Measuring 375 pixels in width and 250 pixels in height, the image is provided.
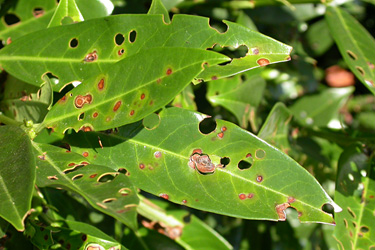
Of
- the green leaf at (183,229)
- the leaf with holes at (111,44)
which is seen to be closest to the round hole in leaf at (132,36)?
the leaf with holes at (111,44)

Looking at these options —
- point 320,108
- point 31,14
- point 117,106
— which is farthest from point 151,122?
point 320,108

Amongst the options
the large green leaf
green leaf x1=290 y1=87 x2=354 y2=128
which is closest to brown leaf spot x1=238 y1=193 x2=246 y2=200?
the large green leaf

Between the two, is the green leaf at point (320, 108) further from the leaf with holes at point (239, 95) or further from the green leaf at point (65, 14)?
the green leaf at point (65, 14)

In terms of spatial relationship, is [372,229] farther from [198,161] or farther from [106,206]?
[106,206]

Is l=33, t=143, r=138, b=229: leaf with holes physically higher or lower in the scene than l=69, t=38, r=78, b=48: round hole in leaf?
lower

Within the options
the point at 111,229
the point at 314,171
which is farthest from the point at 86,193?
the point at 314,171

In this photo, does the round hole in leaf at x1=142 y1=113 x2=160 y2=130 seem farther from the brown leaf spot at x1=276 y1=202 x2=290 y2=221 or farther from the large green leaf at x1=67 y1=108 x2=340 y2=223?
the brown leaf spot at x1=276 y1=202 x2=290 y2=221
